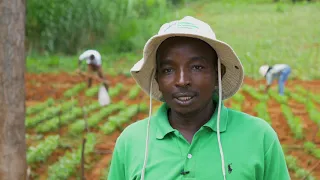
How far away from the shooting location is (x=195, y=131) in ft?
5.09

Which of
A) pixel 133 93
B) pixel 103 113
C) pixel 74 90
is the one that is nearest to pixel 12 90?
pixel 103 113

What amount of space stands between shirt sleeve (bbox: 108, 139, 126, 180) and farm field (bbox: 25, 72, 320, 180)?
258 cm

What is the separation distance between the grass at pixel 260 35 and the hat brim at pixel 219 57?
7429 millimetres

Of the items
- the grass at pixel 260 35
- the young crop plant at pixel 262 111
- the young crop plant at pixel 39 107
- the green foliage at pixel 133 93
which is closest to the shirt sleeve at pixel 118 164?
the young crop plant at pixel 262 111

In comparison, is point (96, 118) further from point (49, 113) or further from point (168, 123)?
point (168, 123)

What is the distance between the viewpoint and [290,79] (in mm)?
8828

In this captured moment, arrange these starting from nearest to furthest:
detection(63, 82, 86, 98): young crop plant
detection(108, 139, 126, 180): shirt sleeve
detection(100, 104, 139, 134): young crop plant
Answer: detection(108, 139, 126, 180): shirt sleeve, detection(100, 104, 139, 134): young crop plant, detection(63, 82, 86, 98): young crop plant

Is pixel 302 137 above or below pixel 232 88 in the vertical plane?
below

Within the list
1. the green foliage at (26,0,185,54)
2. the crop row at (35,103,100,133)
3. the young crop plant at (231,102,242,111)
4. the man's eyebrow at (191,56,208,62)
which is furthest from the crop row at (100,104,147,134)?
the man's eyebrow at (191,56,208,62)

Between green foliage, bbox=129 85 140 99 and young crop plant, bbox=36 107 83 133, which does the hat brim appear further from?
green foliage, bbox=129 85 140 99

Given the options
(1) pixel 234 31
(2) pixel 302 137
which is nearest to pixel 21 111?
(2) pixel 302 137

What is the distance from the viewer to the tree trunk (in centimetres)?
293

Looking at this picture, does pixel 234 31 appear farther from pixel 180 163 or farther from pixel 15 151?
pixel 180 163

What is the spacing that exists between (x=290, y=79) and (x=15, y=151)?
635cm
